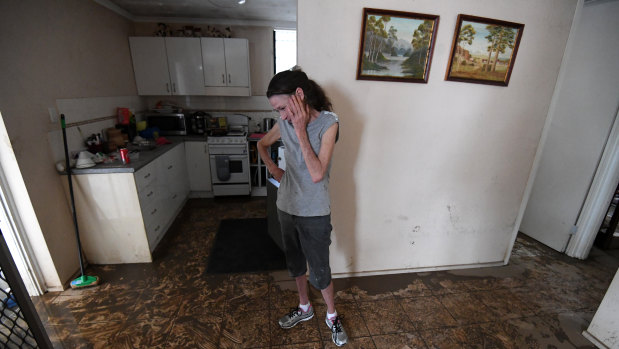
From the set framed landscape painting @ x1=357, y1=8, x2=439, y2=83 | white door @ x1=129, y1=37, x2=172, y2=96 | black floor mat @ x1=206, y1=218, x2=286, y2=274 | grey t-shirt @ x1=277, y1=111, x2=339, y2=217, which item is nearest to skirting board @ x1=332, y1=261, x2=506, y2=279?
black floor mat @ x1=206, y1=218, x2=286, y2=274

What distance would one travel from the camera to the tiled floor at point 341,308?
1.61m

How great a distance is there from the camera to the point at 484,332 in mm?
1689

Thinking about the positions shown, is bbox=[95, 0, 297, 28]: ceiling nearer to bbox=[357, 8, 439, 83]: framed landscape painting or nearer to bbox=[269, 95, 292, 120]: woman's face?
bbox=[357, 8, 439, 83]: framed landscape painting

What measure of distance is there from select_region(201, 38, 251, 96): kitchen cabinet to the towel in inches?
36.2

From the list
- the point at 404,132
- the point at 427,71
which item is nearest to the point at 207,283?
the point at 404,132

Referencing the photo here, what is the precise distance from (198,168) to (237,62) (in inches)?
61.9

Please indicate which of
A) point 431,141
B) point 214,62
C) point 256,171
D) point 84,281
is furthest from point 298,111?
point 214,62

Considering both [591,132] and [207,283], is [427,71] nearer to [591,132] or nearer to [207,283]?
[591,132]

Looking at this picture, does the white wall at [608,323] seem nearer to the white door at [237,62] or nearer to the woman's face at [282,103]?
the woman's face at [282,103]

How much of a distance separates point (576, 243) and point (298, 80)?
3229mm

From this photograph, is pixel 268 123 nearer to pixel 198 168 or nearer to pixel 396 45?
pixel 198 168

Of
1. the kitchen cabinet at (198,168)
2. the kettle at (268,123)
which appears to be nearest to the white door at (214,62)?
the kettle at (268,123)

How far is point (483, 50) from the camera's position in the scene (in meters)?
1.76

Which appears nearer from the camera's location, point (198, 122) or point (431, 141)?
point (431, 141)
